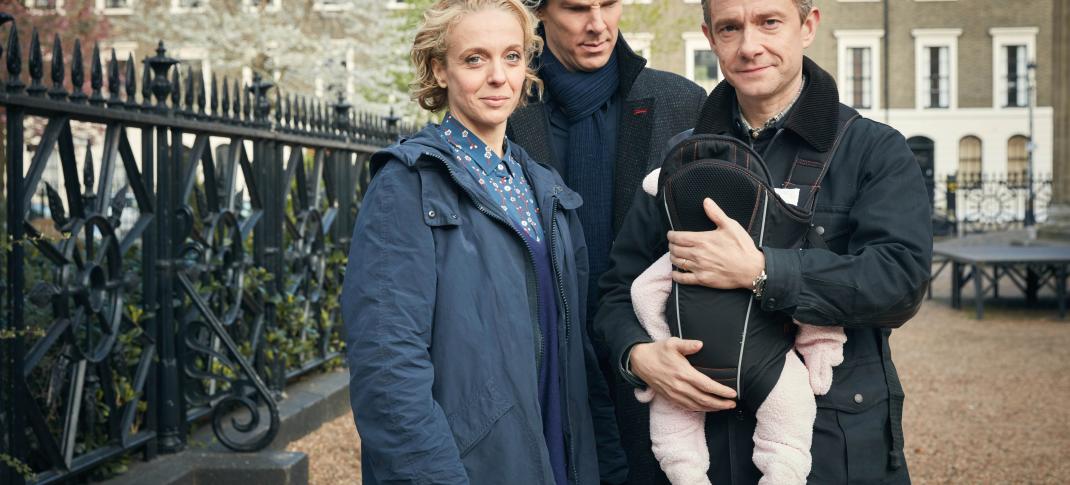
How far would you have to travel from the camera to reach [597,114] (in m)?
3.31

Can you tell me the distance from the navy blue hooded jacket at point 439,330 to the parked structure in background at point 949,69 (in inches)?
1611

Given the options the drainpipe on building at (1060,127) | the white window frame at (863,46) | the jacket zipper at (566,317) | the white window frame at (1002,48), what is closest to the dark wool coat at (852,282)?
the jacket zipper at (566,317)

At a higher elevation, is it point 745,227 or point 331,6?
point 331,6

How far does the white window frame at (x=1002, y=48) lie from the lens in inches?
1671

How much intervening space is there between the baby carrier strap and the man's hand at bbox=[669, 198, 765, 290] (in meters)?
0.18

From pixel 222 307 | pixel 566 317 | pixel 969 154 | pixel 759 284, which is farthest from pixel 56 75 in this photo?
pixel 969 154

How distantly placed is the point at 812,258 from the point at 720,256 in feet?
0.64

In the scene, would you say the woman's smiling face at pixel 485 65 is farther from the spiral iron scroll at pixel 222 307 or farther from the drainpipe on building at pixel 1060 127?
the drainpipe on building at pixel 1060 127

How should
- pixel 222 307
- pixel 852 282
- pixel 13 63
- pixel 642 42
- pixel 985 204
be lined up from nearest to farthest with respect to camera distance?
pixel 852 282, pixel 13 63, pixel 222 307, pixel 642 42, pixel 985 204

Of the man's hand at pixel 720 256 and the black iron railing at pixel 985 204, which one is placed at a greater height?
the man's hand at pixel 720 256

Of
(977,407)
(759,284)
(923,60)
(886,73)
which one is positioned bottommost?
(977,407)

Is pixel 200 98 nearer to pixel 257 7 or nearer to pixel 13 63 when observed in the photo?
pixel 13 63

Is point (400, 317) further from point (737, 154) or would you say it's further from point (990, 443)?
point (990, 443)

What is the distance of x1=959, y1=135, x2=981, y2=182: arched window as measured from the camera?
42.6m
